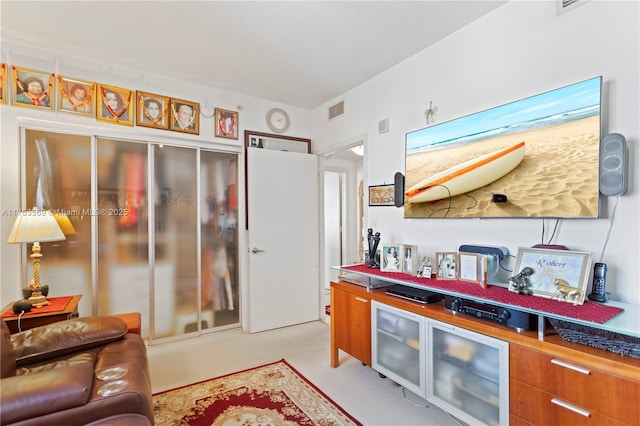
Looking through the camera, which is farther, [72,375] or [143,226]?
[143,226]

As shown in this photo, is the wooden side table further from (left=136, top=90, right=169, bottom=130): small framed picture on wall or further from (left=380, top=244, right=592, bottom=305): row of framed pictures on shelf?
(left=380, top=244, right=592, bottom=305): row of framed pictures on shelf

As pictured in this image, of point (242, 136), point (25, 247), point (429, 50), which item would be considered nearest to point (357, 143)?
point (429, 50)

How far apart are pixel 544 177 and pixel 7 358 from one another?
292 cm

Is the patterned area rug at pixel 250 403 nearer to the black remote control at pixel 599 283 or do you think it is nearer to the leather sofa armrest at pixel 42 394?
the leather sofa armrest at pixel 42 394

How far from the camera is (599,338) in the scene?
131cm

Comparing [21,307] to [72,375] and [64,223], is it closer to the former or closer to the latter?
[64,223]

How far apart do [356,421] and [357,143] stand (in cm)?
254

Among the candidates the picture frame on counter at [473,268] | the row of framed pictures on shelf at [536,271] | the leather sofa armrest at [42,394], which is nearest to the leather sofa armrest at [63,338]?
the leather sofa armrest at [42,394]

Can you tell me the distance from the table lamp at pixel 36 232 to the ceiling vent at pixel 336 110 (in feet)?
9.40

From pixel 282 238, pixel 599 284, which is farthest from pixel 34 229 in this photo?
pixel 599 284

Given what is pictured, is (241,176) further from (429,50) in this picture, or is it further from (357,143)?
(429,50)

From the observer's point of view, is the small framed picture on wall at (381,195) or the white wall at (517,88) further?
the small framed picture on wall at (381,195)

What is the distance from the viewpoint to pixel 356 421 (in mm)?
1919

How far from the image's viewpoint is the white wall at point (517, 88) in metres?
1.54
